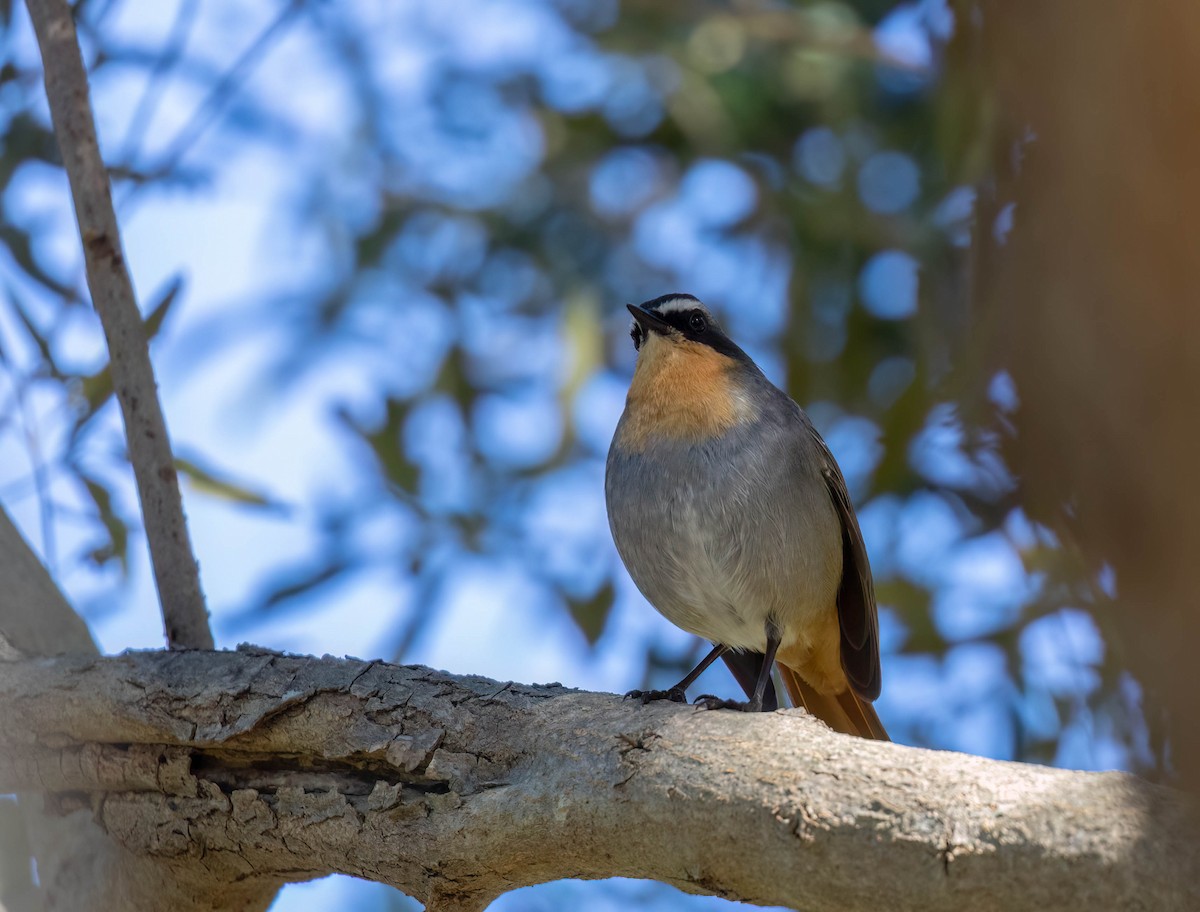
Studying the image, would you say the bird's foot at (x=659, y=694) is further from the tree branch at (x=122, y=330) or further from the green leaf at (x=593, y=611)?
the green leaf at (x=593, y=611)

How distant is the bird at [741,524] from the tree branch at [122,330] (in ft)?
3.97

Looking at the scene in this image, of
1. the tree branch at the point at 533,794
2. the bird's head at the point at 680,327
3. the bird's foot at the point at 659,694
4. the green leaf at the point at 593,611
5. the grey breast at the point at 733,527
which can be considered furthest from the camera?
the green leaf at the point at 593,611

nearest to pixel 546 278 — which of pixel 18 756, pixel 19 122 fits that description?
pixel 19 122

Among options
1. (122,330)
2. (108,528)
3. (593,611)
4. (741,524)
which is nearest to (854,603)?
(741,524)

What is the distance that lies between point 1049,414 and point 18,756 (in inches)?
99.5

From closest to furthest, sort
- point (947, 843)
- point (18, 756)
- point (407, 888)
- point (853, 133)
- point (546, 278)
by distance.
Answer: point (947, 843), point (407, 888), point (18, 756), point (853, 133), point (546, 278)

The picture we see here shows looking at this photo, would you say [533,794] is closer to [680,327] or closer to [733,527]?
[733,527]

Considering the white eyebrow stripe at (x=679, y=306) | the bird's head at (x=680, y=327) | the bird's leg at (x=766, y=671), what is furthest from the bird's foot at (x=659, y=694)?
the white eyebrow stripe at (x=679, y=306)

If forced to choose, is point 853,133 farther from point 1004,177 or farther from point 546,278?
point 1004,177

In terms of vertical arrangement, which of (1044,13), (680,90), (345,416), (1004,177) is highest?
(680,90)

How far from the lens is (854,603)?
12.0 ft

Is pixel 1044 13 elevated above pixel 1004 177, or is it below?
below

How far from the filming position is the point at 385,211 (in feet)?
19.6

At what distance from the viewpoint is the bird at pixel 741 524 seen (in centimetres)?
333
